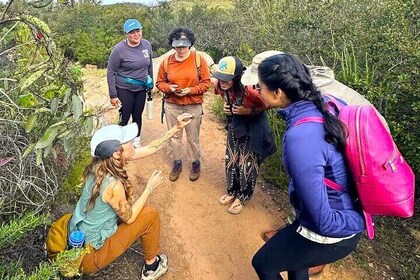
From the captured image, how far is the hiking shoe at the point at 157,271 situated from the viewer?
2998mm

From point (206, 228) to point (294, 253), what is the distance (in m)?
1.54

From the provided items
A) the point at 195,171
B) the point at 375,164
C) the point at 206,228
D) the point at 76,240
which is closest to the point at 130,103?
the point at 195,171


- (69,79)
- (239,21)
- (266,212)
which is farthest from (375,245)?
(239,21)

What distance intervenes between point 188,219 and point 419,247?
2.14 m

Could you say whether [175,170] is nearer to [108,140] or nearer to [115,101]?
[115,101]

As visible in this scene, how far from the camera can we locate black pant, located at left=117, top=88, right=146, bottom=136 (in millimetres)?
4266

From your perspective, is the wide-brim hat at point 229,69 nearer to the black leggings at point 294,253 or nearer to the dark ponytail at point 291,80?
the dark ponytail at point 291,80

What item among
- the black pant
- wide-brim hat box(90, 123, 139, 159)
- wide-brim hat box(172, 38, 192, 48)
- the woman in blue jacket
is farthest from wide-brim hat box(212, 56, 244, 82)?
the black pant

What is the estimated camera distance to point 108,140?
8.14 ft

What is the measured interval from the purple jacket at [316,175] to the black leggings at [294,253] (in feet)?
0.41

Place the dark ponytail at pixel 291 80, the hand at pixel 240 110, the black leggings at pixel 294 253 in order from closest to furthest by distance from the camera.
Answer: the dark ponytail at pixel 291 80 → the black leggings at pixel 294 253 → the hand at pixel 240 110

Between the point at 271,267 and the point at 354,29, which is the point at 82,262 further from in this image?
the point at 354,29

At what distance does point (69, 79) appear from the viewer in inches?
90.0

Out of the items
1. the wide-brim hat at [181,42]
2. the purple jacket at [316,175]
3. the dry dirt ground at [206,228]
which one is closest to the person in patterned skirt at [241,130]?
the dry dirt ground at [206,228]
